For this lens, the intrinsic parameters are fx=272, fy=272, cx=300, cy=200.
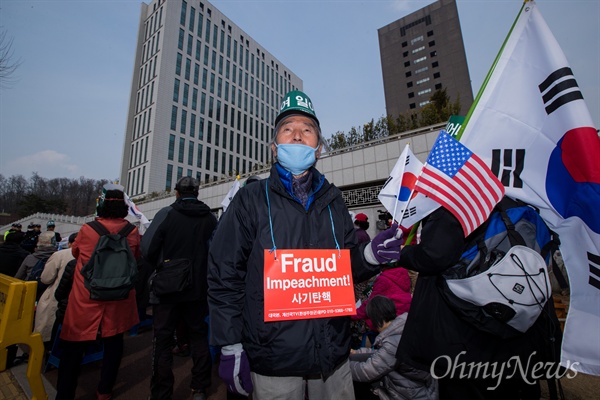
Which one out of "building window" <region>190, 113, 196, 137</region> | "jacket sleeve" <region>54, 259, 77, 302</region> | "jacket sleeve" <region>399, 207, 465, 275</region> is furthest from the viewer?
"building window" <region>190, 113, 196, 137</region>

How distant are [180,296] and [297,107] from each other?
92.0 inches

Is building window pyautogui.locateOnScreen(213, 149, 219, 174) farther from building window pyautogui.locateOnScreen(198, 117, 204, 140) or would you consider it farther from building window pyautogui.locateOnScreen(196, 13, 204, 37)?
building window pyautogui.locateOnScreen(196, 13, 204, 37)

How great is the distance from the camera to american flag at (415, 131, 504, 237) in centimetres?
165

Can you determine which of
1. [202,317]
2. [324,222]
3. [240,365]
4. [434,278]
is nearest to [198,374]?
[202,317]

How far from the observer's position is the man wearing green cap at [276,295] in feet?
4.80

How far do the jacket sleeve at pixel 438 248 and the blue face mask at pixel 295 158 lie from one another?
2.90ft

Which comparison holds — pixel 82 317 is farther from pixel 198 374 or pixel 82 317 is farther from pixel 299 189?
pixel 299 189

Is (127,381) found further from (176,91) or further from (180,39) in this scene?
(180,39)

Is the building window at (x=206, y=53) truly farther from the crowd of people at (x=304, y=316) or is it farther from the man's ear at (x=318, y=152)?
the man's ear at (x=318, y=152)

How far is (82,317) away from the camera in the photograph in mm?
2697

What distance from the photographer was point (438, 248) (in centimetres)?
159

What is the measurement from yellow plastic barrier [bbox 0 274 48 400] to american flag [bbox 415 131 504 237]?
3.81 m

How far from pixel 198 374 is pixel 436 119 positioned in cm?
1127

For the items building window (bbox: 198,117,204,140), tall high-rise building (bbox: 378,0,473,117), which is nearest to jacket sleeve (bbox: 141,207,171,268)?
building window (bbox: 198,117,204,140)
